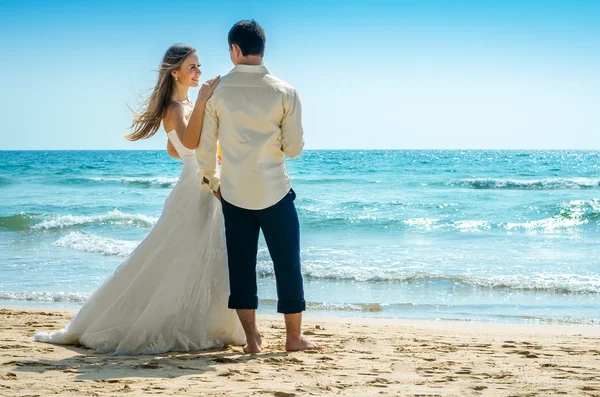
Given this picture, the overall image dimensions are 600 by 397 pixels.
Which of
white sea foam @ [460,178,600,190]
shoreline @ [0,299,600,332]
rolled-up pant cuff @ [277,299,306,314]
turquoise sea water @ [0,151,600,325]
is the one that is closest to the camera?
rolled-up pant cuff @ [277,299,306,314]

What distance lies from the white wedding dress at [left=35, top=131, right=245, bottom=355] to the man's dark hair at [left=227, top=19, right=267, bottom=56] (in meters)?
0.69

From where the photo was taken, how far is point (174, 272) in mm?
3932

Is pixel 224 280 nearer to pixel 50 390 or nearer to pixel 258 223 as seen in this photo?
pixel 258 223

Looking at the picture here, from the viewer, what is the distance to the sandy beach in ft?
10.0

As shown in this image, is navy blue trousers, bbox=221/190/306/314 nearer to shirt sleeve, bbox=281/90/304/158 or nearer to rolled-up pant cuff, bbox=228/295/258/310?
rolled-up pant cuff, bbox=228/295/258/310

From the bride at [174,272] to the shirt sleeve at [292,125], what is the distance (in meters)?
0.64

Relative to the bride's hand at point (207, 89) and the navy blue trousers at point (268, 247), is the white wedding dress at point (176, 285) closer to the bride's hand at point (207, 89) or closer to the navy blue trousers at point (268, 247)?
the navy blue trousers at point (268, 247)

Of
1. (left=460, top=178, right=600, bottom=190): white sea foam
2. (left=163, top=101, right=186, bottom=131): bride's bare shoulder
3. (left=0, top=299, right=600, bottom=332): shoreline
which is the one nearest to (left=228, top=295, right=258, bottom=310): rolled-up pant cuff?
(left=163, top=101, right=186, bottom=131): bride's bare shoulder

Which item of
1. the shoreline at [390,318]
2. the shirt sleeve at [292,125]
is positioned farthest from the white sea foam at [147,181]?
the shirt sleeve at [292,125]

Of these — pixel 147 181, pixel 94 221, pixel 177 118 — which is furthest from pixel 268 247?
pixel 147 181

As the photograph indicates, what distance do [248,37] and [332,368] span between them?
1765 mm

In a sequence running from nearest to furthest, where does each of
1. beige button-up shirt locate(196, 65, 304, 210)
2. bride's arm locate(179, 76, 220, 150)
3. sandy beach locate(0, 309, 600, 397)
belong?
sandy beach locate(0, 309, 600, 397) < beige button-up shirt locate(196, 65, 304, 210) < bride's arm locate(179, 76, 220, 150)

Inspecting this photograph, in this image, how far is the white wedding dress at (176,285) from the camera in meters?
3.91

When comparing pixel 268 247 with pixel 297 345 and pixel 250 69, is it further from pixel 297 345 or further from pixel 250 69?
pixel 250 69
